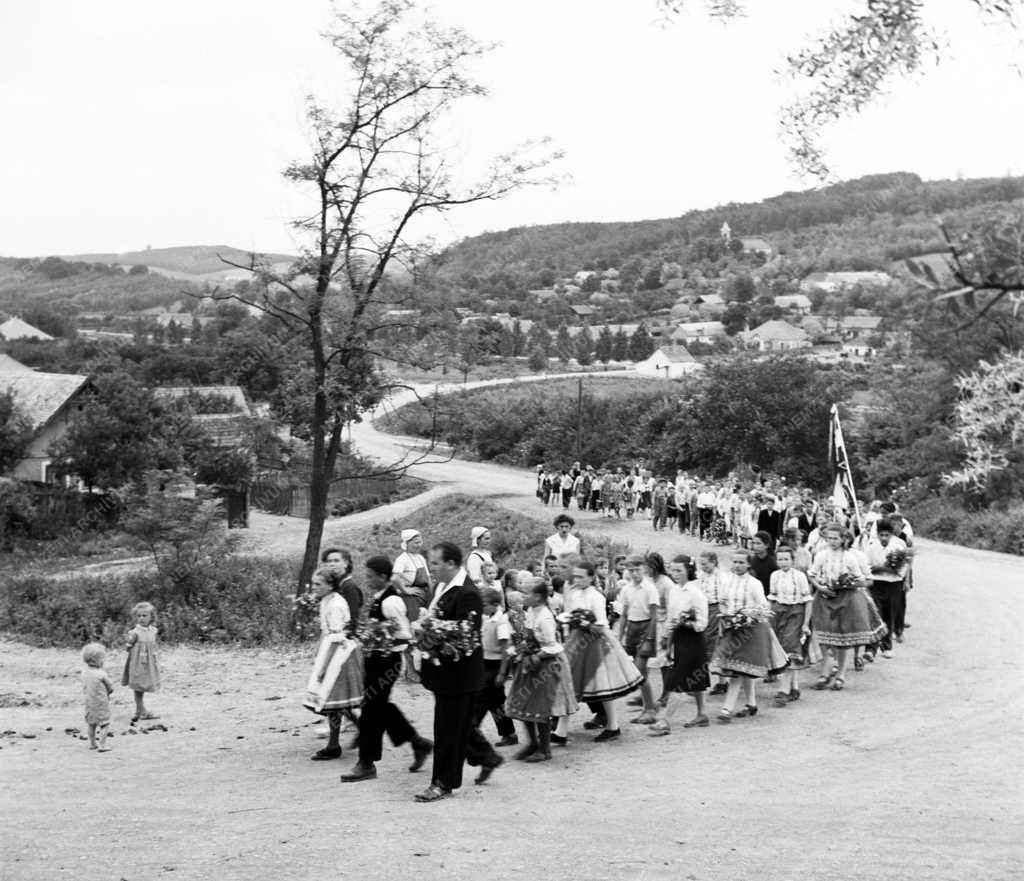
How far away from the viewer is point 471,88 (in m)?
22.4

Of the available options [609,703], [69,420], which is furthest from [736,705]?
[69,420]

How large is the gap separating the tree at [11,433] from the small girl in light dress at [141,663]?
3108 centimetres

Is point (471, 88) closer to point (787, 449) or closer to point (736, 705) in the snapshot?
Result: point (736, 705)

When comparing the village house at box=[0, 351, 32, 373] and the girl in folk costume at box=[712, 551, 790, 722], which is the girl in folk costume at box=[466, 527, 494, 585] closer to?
the girl in folk costume at box=[712, 551, 790, 722]

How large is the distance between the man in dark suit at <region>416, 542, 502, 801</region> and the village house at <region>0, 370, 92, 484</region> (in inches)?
1432

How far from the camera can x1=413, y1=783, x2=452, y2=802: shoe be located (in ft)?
30.8

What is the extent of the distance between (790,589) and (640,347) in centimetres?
10396

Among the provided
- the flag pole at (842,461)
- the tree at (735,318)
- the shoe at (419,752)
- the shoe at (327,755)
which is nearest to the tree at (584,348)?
the tree at (735,318)

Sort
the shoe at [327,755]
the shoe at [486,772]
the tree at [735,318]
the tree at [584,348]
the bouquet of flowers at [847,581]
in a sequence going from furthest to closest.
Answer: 1. the tree at [735,318]
2. the tree at [584,348]
3. the bouquet of flowers at [847,581]
4. the shoe at [327,755]
5. the shoe at [486,772]

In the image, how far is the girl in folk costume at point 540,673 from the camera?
1089cm

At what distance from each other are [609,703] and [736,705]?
223 centimetres

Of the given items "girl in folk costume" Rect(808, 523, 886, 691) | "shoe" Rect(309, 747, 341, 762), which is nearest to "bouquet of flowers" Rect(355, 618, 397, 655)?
"shoe" Rect(309, 747, 341, 762)

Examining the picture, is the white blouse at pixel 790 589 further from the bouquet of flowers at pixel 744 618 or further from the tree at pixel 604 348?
the tree at pixel 604 348

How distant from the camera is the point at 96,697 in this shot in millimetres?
11758
